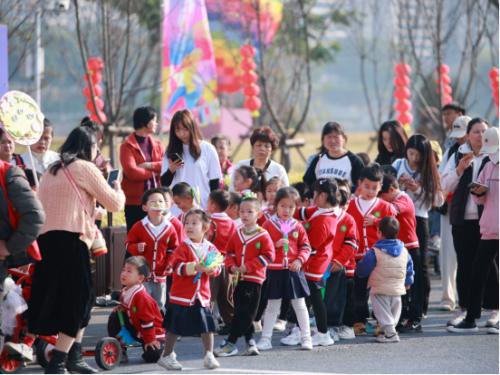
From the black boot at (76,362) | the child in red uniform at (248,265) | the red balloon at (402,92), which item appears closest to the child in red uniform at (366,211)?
the child in red uniform at (248,265)

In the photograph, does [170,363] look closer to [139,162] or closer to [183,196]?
[183,196]

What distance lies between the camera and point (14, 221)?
7188 mm

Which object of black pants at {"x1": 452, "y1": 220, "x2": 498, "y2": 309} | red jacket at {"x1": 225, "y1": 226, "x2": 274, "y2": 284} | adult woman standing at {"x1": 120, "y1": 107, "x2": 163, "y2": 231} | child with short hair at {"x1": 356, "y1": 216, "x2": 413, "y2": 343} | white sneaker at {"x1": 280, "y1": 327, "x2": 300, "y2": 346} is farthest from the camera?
adult woman standing at {"x1": 120, "y1": 107, "x2": 163, "y2": 231}

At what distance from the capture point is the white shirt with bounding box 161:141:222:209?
33.0ft

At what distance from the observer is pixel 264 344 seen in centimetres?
881

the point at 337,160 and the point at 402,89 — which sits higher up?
the point at 402,89

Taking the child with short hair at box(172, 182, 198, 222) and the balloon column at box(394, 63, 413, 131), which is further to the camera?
the balloon column at box(394, 63, 413, 131)

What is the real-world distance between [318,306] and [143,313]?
1504 millimetres

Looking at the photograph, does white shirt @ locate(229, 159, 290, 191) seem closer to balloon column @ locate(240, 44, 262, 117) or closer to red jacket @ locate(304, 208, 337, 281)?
red jacket @ locate(304, 208, 337, 281)

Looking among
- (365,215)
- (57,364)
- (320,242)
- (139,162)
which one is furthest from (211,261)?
(139,162)

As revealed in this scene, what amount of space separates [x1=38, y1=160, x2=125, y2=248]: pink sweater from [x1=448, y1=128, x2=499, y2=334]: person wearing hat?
3.57 meters

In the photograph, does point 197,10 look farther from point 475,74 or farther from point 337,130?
point 337,130

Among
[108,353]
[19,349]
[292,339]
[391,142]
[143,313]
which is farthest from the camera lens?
[391,142]

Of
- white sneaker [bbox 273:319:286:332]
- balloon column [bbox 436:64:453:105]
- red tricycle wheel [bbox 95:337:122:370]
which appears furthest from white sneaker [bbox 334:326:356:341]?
balloon column [bbox 436:64:453:105]
